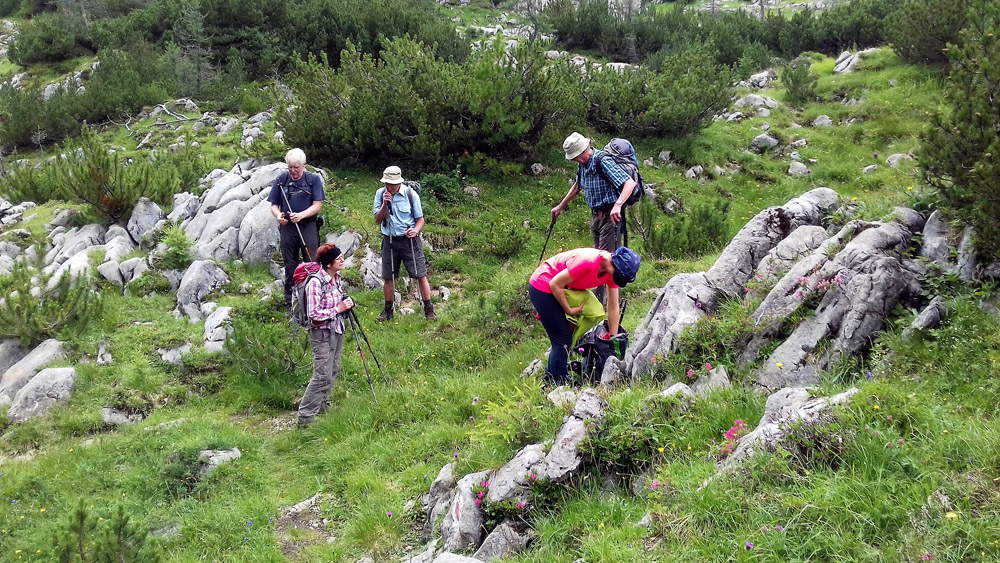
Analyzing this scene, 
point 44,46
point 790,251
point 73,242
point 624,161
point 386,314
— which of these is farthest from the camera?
point 44,46

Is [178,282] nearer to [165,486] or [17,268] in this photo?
[17,268]

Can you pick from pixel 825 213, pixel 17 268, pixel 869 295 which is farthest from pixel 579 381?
pixel 17 268

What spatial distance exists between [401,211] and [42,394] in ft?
16.2

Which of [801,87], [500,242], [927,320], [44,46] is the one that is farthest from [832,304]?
[44,46]

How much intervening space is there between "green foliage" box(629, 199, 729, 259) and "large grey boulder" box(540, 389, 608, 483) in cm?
625

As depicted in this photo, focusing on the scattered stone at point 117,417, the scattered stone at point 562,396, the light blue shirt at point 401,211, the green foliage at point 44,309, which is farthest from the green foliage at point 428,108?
the scattered stone at point 562,396

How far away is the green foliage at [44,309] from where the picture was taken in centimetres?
820

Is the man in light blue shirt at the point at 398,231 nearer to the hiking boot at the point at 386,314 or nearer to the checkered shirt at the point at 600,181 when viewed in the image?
the hiking boot at the point at 386,314

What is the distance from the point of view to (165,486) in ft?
19.5

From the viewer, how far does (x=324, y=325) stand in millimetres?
6887

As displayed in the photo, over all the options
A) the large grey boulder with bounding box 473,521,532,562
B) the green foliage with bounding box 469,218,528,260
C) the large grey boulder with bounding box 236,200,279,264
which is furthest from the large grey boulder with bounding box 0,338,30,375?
the large grey boulder with bounding box 473,521,532,562

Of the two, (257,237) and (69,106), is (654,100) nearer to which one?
(257,237)

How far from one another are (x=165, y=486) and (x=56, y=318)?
4054 mm

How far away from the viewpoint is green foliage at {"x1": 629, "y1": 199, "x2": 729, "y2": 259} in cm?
1067
